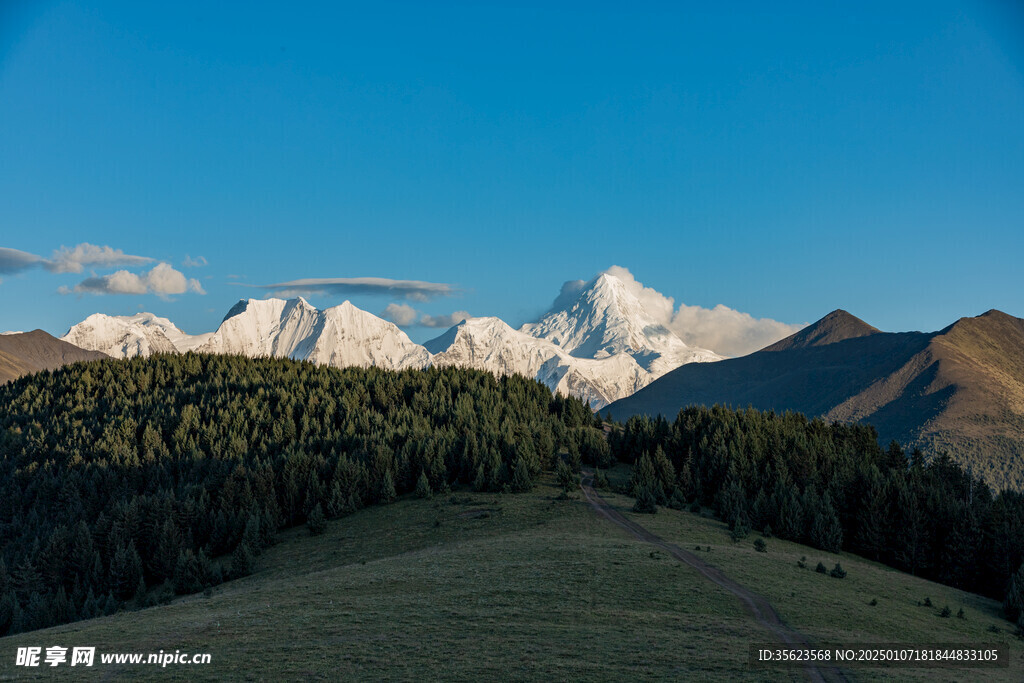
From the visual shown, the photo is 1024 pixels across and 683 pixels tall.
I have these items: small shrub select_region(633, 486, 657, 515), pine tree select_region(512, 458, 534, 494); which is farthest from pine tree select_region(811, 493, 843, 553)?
pine tree select_region(512, 458, 534, 494)

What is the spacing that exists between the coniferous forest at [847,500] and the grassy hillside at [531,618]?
15.8m

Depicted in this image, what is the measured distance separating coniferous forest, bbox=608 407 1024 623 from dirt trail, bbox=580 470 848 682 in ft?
35.5

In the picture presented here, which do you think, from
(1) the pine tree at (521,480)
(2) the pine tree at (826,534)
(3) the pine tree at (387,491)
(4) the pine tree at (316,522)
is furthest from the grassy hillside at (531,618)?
(3) the pine tree at (387,491)

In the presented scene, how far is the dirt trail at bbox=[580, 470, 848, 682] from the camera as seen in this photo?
114 feet

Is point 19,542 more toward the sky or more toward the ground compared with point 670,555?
more toward the ground

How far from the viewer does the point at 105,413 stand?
7859 inches

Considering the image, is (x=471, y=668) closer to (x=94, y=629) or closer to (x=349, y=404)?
(x=94, y=629)

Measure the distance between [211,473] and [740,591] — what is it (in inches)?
A: 4863

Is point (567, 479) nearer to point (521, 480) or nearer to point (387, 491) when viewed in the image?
point (521, 480)

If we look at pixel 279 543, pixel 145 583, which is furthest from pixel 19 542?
pixel 279 543

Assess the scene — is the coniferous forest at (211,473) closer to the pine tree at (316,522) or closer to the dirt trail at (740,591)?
the pine tree at (316,522)

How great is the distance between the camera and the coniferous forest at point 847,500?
89375 millimetres

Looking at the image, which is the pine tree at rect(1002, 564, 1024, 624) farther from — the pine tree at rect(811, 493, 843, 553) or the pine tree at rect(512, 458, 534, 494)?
the pine tree at rect(512, 458, 534, 494)

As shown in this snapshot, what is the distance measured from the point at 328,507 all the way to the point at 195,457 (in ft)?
198
